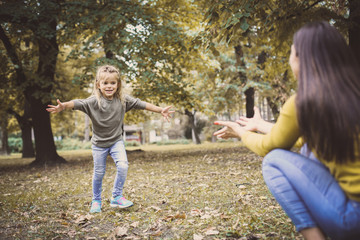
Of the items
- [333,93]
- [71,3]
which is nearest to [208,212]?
[333,93]

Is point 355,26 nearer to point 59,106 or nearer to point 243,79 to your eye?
point 59,106

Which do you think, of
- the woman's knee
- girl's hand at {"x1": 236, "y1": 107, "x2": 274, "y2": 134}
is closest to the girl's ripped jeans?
girl's hand at {"x1": 236, "y1": 107, "x2": 274, "y2": 134}

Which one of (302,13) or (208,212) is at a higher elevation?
(302,13)

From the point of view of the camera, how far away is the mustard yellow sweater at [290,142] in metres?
1.56

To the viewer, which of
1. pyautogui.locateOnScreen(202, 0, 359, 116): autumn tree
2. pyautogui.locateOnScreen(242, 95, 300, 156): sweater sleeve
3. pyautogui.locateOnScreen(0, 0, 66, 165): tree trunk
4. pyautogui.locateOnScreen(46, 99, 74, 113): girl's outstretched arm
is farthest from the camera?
pyautogui.locateOnScreen(0, 0, 66, 165): tree trunk

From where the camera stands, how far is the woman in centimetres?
152

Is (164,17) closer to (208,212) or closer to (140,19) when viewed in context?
(140,19)

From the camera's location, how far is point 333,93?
152 cm

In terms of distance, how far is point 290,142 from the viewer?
6.22 feet

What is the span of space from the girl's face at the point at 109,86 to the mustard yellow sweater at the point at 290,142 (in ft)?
7.78

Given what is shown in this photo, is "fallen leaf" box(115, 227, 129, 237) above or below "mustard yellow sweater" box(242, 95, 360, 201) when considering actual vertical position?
below

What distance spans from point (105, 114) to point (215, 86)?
12.7 metres

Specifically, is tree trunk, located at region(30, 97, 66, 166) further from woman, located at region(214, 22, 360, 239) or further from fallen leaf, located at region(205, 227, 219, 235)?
woman, located at region(214, 22, 360, 239)

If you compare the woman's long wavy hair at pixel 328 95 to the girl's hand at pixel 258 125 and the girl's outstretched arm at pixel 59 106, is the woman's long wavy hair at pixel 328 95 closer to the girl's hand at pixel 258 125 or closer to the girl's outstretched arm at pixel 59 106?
the girl's hand at pixel 258 125
